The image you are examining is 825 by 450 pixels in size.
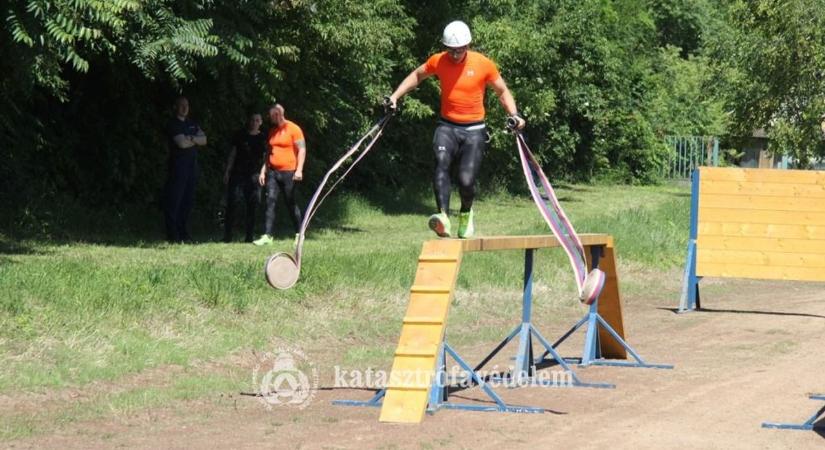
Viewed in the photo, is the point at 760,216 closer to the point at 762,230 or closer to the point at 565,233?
the point at 762,230

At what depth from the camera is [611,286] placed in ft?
43.6

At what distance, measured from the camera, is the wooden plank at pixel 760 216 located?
17922 millimetres

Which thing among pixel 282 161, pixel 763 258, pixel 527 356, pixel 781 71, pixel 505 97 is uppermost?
pixel 781 71

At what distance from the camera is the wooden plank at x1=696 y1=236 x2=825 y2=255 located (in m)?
17.9

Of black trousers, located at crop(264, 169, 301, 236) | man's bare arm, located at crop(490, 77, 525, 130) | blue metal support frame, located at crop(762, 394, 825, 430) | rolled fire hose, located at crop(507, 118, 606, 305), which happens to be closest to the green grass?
black trousers, located at crop(264, 169, 301, 236)

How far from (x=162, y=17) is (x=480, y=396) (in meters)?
7.32

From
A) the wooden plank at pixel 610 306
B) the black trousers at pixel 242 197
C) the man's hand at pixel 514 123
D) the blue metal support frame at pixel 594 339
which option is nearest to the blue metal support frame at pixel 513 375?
the blue metal support frame at pixel 594 339

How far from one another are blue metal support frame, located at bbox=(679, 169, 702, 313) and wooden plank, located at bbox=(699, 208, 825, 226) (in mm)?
98

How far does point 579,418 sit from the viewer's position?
9758 mm

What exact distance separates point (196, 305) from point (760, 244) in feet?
27.2

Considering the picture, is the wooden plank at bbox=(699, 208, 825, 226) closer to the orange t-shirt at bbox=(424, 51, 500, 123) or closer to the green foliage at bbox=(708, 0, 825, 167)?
the orange t-shirt at bbox=(424, 51, 500, 123)

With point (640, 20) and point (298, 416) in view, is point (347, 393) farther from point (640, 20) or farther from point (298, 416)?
point (640, 20)

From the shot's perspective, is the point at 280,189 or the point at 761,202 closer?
the point at 761,202
